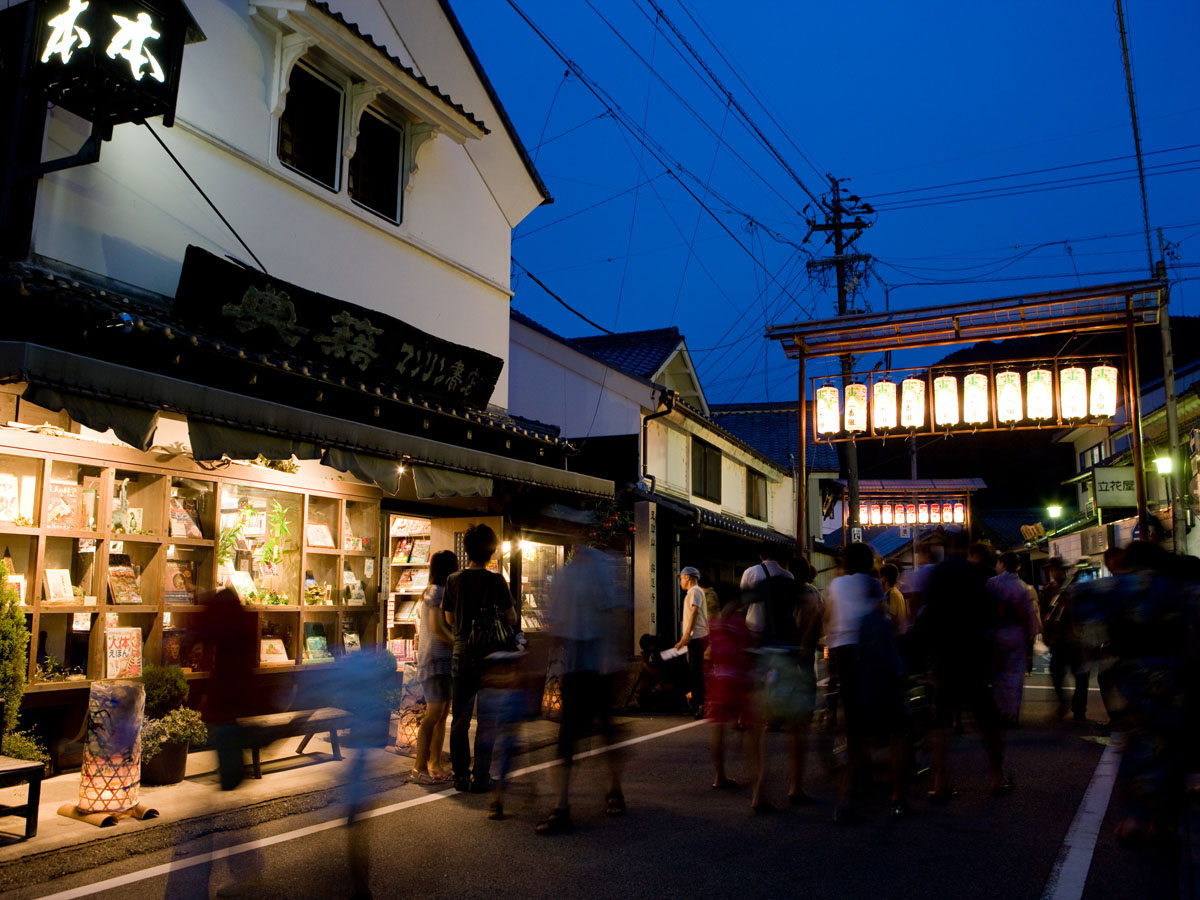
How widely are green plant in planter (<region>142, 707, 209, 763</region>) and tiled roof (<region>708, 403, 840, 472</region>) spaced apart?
2795 cm

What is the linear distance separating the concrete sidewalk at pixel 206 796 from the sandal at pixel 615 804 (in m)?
1.73

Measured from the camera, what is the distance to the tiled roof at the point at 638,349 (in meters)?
21.9

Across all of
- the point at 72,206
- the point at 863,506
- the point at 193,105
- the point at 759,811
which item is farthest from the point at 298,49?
the point at 863,506

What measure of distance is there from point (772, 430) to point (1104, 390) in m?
20.7

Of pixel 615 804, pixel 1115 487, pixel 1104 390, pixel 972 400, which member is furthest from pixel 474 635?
pixel 1115 487

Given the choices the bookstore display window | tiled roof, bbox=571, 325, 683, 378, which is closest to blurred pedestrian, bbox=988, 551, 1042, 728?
the bookstore display window

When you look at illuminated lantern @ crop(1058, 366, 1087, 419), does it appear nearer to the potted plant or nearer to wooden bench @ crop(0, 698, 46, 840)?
the potted plant

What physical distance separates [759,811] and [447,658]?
118 inches

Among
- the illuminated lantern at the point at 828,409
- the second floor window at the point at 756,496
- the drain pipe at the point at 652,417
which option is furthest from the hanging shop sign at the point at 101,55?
the second floor window at the point at 756,496

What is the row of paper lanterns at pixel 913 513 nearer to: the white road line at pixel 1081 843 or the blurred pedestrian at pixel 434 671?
the white road line at pixel 1081 843

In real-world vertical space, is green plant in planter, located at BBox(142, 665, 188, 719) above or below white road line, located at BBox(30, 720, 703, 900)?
above

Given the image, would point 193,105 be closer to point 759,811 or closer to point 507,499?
point 507,499

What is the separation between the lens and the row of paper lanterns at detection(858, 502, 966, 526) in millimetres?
38031

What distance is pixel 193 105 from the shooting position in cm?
970
